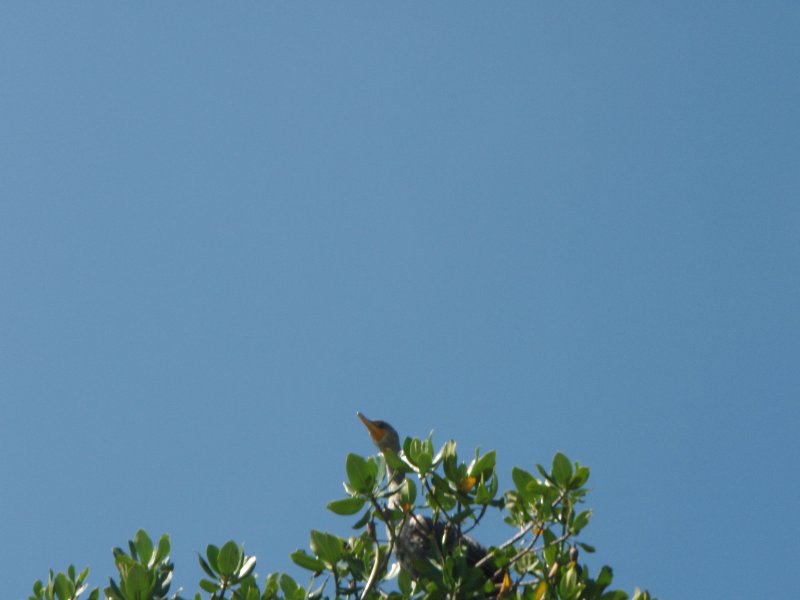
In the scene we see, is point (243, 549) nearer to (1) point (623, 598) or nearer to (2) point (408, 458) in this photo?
(2) point (408, 458)

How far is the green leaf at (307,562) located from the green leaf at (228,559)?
9.8 inches

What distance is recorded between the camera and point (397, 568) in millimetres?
4309

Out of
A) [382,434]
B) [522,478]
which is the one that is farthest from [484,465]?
[382,434]

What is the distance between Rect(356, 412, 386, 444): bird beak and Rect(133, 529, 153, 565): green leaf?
125 inches

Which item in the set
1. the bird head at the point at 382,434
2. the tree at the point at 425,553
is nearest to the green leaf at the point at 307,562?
the tree at the point at 425,553

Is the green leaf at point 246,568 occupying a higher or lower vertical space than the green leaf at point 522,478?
lower

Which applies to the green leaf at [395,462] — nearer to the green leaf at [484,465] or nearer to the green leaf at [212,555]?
the green leaf at [484,465]

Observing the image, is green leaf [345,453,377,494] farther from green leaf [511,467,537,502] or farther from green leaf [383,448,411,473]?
green leaf [511,467,537,502]

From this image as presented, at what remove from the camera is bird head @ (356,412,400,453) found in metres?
7.52

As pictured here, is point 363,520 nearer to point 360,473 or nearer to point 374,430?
point 360,473

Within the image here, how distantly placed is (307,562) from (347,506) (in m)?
0.39

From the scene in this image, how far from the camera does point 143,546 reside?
4438 millimetres

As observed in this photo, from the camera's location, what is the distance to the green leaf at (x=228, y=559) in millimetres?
4277

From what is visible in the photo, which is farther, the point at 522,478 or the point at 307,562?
the point at 522,478
